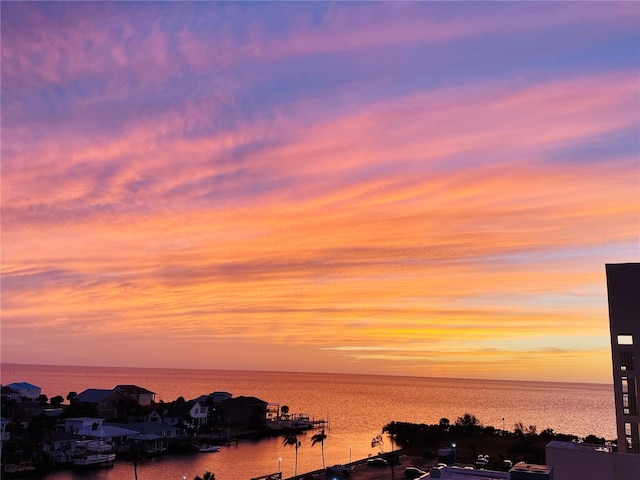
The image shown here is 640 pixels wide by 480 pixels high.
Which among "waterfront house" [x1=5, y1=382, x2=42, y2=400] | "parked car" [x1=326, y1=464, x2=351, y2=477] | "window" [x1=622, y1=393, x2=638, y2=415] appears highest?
"window" [x1=622, y1=393, x2=638, y2=415]

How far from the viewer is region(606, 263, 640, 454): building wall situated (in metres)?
30.5

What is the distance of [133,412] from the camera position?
101m

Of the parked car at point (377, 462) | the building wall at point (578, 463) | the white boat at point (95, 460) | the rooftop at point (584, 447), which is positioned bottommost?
the white boat at point (95, 460)

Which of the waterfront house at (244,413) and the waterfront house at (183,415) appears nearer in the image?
the waterfront house at (183,415)

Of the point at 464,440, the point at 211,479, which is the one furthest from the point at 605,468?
the point at 464,440

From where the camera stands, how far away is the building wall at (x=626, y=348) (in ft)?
100

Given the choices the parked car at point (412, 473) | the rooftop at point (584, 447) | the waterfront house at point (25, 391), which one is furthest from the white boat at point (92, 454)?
the rooftop at point (584, 447)

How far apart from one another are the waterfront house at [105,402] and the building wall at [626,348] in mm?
87587

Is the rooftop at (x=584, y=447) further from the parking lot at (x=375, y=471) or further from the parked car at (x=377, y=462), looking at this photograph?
the parked car at (x=377, y=462)

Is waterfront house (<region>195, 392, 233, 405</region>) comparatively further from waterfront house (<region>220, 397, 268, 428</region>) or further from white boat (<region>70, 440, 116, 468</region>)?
white boat (<region>70, 440, 116, 468</region>)

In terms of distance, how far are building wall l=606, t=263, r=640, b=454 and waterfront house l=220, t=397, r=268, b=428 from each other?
82.2m

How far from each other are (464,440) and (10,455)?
60.6 m

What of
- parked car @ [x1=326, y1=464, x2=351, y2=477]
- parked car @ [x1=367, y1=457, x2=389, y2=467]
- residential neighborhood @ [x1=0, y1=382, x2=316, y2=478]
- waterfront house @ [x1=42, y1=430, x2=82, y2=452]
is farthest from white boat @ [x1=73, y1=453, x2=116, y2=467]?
parked car @ [x1=367, y1=457, x2=389, y2=467]

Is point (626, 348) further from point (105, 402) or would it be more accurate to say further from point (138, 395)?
point (138, 395)
